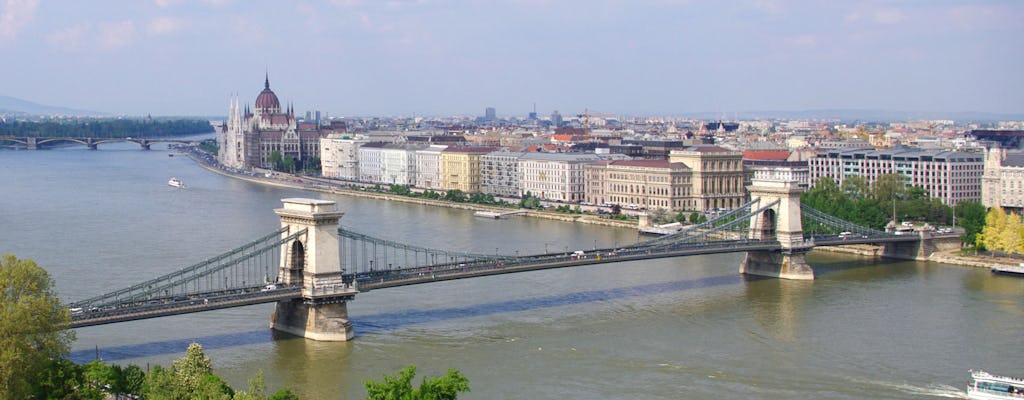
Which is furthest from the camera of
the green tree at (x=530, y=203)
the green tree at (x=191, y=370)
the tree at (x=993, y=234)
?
the green tree at (x=530, y=203)

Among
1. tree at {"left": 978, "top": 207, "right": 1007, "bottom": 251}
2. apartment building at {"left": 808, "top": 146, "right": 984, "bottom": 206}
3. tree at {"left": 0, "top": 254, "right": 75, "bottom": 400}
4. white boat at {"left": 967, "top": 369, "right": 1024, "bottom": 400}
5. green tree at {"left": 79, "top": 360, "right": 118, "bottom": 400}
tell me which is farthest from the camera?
apartment building at {"left": 808, "top": 146, "right": 984, "bottom": 206}

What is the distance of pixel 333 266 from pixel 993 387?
368 inches

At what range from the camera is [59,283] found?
76.3 feet

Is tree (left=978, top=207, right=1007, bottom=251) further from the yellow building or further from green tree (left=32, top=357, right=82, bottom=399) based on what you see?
the yellow building

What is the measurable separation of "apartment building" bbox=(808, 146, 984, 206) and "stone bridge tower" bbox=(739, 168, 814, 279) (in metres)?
11.1

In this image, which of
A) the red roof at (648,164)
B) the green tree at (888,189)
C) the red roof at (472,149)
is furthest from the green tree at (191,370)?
the red roof at (472,149)

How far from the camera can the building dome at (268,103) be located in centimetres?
8388

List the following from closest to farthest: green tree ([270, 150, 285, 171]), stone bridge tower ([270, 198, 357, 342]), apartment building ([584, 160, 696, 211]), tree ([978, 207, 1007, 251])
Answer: stone bridge tower ([270, 198, 357, 342]) → tree ([978, 207, 1007, 251]) → apartment building ([584, 160, 696, 211]) → green tree ([270, 150, 285, 171])

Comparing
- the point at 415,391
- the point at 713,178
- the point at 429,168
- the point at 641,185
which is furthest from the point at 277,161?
the point at 415,391

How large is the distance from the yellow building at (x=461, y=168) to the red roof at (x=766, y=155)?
10471 mm

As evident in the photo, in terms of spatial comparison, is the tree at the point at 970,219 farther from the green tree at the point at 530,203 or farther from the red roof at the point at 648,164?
the green tree at the point at 530,203

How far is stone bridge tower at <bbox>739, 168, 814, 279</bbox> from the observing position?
2675 centimetres

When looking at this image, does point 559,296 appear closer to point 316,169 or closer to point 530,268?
point 530,268

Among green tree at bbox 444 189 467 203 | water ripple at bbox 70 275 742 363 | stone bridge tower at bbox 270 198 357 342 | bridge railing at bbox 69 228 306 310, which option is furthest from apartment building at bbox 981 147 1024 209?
stone bridge tower at bbox 270 198 357 342
